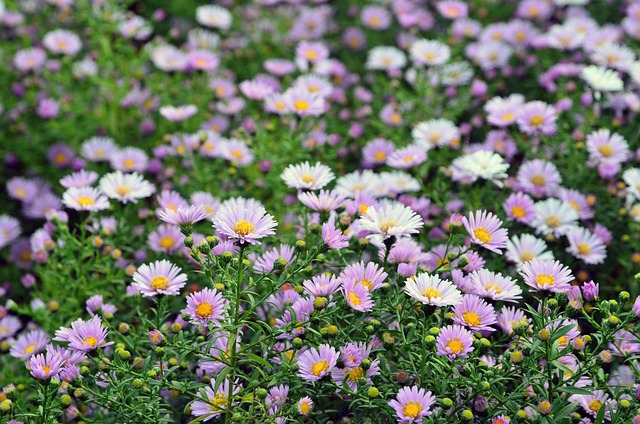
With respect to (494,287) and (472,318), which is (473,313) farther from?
(494,287)

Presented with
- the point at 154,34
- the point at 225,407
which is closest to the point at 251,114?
the point at 154,34

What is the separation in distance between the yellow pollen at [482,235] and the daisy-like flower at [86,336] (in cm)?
108

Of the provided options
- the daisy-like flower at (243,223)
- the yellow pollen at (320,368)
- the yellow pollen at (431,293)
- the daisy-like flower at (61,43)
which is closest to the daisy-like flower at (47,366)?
the daisy-like flower at (243,223)

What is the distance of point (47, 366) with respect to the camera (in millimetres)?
2010

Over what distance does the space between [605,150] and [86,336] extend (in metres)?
2.06

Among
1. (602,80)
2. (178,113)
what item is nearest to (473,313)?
(602,80)

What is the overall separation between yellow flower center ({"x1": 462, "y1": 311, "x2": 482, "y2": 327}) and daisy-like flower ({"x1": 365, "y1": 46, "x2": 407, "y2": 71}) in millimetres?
2207

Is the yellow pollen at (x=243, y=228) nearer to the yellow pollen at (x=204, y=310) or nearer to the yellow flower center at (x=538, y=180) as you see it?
the yellow pollen at (x=204, y=310)

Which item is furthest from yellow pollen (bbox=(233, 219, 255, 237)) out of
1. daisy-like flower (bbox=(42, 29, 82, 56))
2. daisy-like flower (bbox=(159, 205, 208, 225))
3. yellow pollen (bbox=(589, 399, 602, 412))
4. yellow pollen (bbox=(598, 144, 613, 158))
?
daisy-like flower (bbox=(42, 29, 82, 56))

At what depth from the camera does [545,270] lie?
7.00 feet

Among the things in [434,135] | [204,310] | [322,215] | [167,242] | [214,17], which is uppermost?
[214,17]

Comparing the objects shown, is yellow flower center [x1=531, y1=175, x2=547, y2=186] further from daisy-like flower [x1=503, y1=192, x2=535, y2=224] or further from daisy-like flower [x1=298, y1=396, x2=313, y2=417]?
daisy-like flower [x1=298, y1=396, x2=313, y2=417]

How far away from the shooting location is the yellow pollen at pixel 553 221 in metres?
2.69

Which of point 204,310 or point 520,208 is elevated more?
point 520,208
